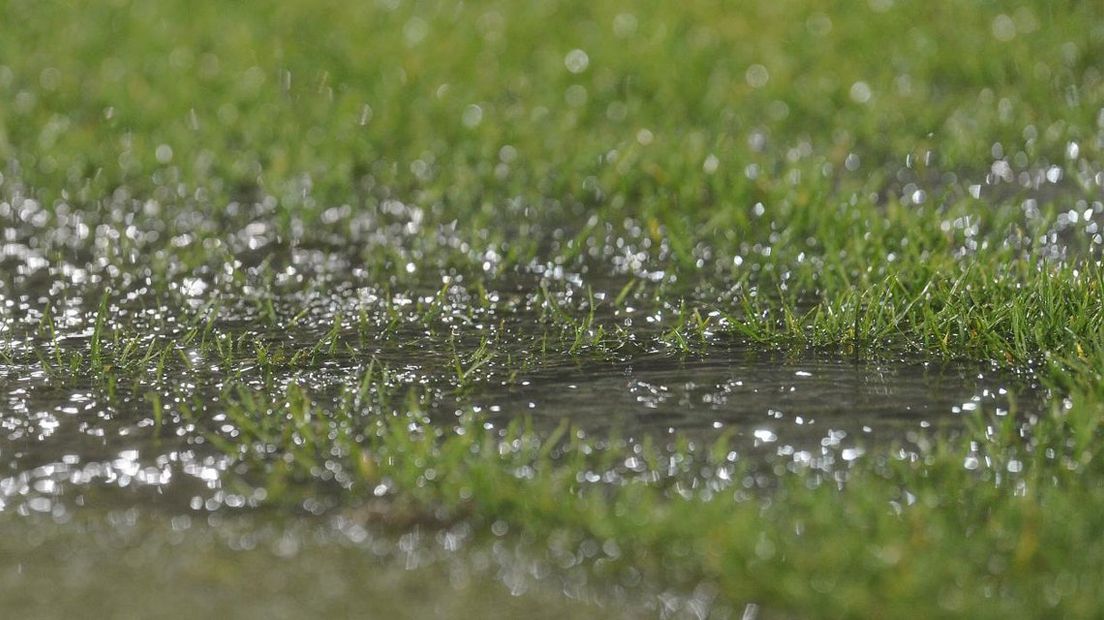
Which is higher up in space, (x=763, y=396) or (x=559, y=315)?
(x=559, y=315)

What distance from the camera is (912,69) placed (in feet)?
17.9

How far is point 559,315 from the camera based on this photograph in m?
3.49

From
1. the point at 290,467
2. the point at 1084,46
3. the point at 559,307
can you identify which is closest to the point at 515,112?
the point at 559,307

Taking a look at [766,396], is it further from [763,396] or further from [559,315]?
[559,315]

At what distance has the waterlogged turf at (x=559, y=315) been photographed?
91.5 inches

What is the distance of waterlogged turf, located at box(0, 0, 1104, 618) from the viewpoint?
7.63ft

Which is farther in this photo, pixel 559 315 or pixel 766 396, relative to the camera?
pixel 559 315

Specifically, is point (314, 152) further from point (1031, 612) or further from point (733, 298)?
point (1031, 612)

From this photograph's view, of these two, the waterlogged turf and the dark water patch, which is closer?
the waterlogged turf

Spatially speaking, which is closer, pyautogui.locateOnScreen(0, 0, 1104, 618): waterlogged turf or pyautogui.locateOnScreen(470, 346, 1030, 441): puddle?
pyautogui.locateOnScreen(0, 0, 1104, 618): waterlogged turf

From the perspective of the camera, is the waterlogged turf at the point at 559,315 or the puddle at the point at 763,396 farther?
the puddle at the point at 763,396

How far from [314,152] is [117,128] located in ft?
2.88

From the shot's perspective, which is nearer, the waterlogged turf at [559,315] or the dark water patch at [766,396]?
the waterlogged turf at [559,315]

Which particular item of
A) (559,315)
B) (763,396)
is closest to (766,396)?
(763,396)
